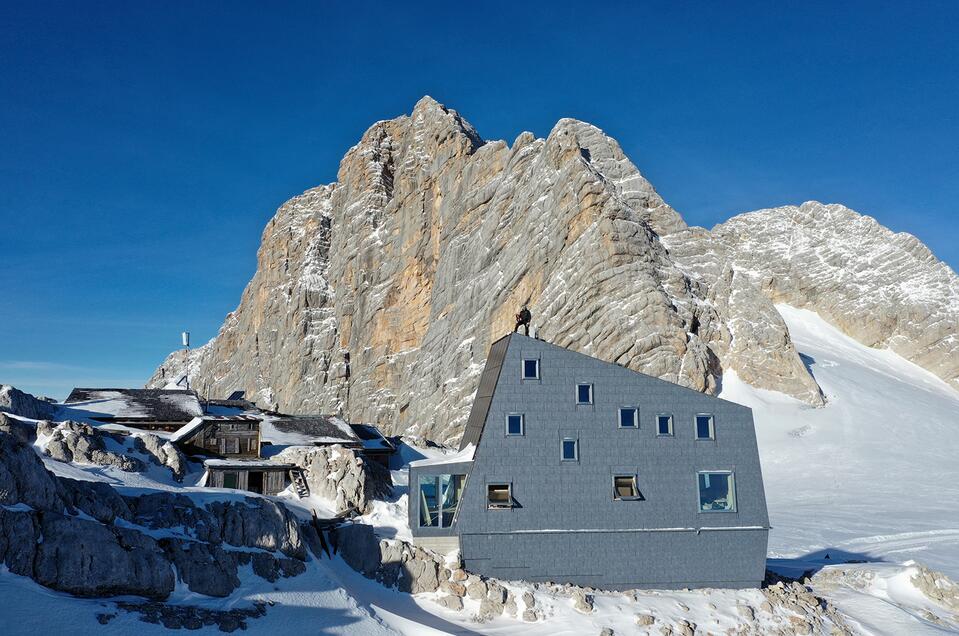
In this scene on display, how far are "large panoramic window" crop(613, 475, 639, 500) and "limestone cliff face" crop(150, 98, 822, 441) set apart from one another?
49455 mm

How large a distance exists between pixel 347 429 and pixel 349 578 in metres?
27.2

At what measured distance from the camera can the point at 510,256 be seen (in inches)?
3878

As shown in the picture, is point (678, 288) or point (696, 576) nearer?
point (696, 576)

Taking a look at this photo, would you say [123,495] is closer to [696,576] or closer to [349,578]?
[349,578]

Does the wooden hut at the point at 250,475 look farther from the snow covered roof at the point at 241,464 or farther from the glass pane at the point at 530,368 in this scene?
the glass pane at the point at 530,368

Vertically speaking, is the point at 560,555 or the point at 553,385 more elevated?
the point at 553,385

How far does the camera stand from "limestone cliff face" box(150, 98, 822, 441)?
80938 millimetres

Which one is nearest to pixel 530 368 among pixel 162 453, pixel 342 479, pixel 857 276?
pixel 342 479

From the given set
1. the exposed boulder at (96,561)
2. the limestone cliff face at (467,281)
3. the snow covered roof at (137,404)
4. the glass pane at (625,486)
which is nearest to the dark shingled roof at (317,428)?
the snow covered roof at (137,404)

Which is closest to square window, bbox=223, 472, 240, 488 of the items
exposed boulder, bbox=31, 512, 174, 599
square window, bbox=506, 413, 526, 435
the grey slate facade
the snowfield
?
the snowfield

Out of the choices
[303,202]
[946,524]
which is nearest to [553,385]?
[946,524]

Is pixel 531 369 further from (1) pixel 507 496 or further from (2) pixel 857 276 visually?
(2) pixel 857 276

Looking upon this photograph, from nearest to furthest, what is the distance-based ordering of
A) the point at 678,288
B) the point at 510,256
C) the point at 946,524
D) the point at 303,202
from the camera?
the point at 946,524
the point at 678,288
the point at 510,256
the point at 303,202

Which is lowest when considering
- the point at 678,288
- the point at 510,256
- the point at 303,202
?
the point at 678,288
